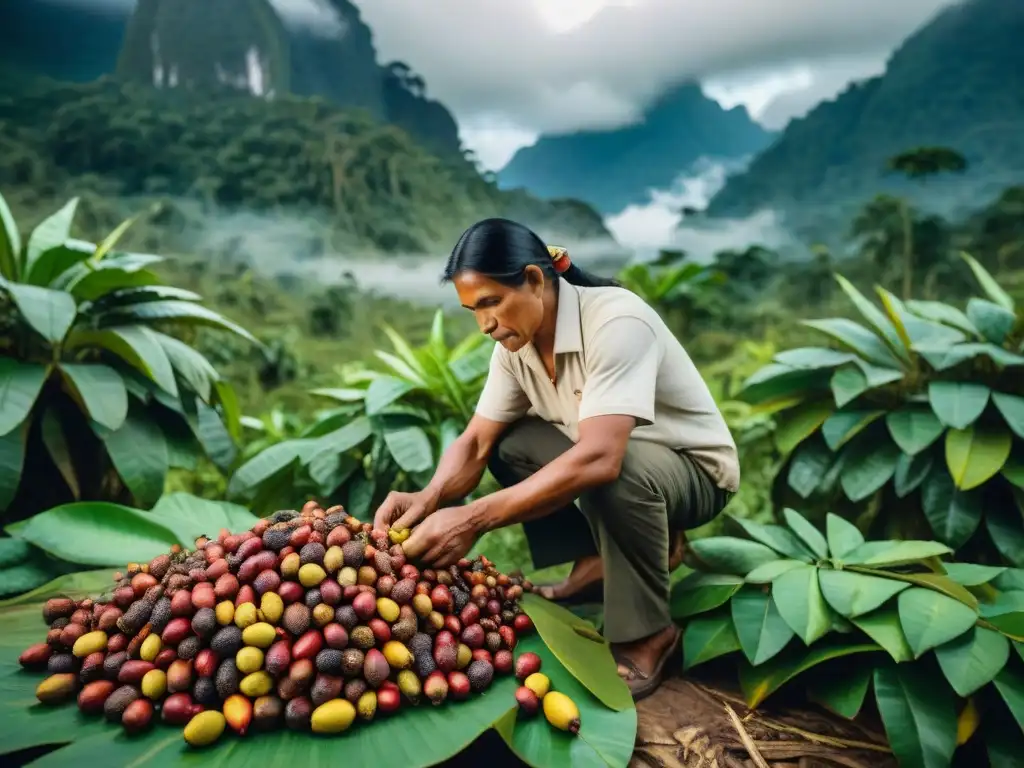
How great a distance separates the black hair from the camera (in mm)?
1367

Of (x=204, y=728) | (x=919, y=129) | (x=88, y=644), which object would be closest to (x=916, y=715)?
(x=204, y=728)

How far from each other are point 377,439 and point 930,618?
4.88 ft

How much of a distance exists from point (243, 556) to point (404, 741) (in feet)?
1.35

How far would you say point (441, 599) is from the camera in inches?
50.8

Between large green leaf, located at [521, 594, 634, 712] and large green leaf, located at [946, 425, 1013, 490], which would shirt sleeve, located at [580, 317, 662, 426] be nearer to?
large green leaf, located at [521, 594, 634, 712]

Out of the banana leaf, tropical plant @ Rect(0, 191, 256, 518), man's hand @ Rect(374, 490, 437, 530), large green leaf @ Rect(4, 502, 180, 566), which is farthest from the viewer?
tropical plant @ Rect(0, 191, 256, 518)

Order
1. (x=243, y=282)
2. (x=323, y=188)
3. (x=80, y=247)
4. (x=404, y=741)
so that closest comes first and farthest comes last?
(x=404, y=741), (x=80, y=247), (x=243, y=282), (x=323, y=188)

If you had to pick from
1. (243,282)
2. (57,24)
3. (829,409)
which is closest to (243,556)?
(829,409)

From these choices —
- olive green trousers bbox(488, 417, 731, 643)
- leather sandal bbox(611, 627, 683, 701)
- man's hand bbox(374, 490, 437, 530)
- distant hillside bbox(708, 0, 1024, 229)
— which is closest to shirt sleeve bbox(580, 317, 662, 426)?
olive green trousers bbox(488, 417, 731, 643)

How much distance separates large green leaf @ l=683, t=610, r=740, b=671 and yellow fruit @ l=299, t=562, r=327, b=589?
0.80m

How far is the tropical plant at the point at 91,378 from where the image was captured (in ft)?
6.15

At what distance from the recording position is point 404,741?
3.58 ft

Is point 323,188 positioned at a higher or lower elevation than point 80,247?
Result: higher

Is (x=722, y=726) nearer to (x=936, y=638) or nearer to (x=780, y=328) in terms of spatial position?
(x=936, y=638)
